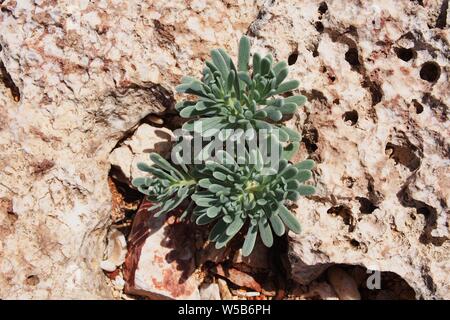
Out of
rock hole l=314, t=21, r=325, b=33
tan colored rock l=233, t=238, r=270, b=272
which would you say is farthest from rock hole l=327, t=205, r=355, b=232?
rock hole l=314, t=21, r=325, b=33

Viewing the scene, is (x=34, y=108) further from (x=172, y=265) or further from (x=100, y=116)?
(x=172, y=265)

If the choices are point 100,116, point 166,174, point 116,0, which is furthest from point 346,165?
point 116,0

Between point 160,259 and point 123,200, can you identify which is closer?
point 160,259

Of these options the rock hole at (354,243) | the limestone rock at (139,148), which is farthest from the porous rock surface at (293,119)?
the limestone rock at (139,148)

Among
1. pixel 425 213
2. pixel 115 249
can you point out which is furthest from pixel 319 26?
pixel 115 249

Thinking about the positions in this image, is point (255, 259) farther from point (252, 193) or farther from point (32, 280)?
point (32, 280)

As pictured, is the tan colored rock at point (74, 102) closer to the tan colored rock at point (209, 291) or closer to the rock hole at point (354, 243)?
the tan colored rock at point (209, 291)
